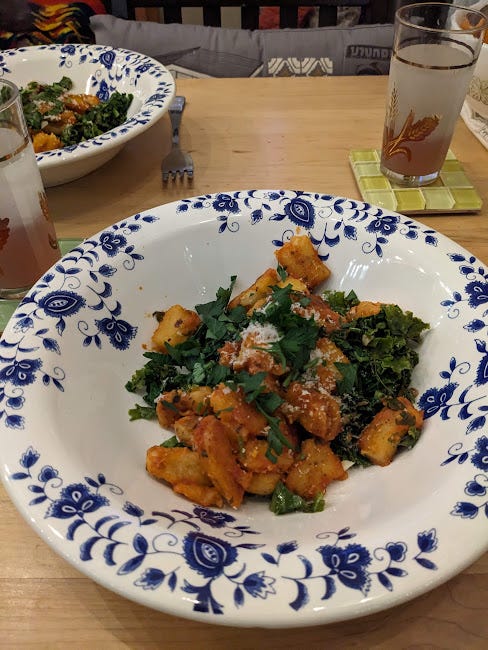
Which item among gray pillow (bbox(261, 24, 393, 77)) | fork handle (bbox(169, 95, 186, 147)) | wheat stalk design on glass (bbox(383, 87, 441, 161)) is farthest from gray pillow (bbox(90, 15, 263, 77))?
wheat stalk design on glass (bbox(383, 87, 441, 161))

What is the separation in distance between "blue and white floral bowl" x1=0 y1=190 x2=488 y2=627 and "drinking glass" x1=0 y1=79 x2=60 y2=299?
0.17m

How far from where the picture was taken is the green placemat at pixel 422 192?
4.58 feet

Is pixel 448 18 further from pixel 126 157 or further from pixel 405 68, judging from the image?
pixel 126 157

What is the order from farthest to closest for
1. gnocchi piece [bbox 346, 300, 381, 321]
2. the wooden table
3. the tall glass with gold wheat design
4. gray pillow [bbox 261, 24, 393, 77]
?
gray pillow [bbox 261, 24, 393, 77] < the tall glass with gold wheat design < gnocchi piece [bbox 346, 300, 381, 321] < the wooden table

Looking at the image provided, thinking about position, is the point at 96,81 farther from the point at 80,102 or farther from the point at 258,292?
the point at 258,292

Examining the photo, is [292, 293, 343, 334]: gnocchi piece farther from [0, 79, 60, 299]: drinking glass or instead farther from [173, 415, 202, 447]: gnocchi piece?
[0, 79, 60, 299]: drinking glass

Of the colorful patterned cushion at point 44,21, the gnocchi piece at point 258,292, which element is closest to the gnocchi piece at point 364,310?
the gnocchi piece at point 258,292

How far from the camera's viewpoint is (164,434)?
0.92m

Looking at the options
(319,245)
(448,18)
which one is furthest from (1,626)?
(448,18)

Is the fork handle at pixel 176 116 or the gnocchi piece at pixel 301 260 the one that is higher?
the gnocchi piece at pixel 301 260

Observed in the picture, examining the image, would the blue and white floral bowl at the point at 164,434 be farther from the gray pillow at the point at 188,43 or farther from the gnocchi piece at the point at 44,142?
the gray pillow at the point at 188,43

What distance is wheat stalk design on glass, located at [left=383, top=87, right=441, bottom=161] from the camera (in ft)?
4.60

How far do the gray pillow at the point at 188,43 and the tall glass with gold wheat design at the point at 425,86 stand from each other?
1.22 metres

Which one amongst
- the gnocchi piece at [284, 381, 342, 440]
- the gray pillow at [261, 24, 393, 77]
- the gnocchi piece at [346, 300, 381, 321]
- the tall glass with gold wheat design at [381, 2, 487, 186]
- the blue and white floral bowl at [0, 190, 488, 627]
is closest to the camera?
the blue and white floral bowl at [0, 190, 488, 627]
